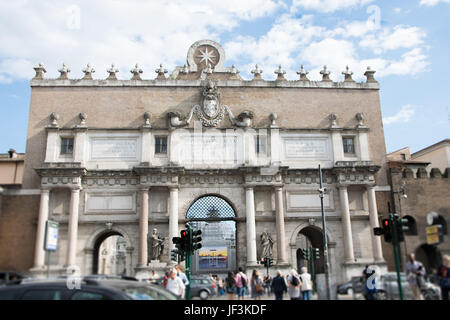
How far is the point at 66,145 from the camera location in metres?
28.1

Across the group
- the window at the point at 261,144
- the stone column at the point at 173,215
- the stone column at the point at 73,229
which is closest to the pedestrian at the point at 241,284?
the stone column at the point at 173,215

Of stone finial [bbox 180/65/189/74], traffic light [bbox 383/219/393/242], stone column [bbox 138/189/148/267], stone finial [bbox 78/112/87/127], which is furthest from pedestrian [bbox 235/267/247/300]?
stone finial [bbox 180/65/189/74]

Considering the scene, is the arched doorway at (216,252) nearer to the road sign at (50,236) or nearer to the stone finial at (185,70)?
the stone finial at (185,70)

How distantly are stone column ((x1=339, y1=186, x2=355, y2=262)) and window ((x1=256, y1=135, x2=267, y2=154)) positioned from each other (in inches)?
214

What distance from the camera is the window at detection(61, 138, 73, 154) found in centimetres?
2797

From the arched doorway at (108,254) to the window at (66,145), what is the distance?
581 centimetres

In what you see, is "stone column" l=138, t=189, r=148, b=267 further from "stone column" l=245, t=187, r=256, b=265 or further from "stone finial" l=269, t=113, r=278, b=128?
→ "stone finial" l=269, t=113, r=278, b=128

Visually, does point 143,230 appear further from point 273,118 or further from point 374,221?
point 374,221

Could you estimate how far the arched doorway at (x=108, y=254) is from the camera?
27.7 meters

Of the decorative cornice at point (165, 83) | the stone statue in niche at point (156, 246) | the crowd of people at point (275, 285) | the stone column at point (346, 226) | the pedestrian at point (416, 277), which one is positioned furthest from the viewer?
the decorative cornice at point (165, 83)

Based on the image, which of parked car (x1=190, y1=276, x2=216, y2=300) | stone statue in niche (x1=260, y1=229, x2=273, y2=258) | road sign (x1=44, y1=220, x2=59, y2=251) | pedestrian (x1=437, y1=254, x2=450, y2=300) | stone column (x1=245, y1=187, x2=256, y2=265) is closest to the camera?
pedestrian (x1=437, y1=254, x2=450, y2=300)

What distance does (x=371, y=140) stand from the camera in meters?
29.6

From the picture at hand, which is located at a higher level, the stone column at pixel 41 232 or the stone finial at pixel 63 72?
the stone finial at pixel 63 72
